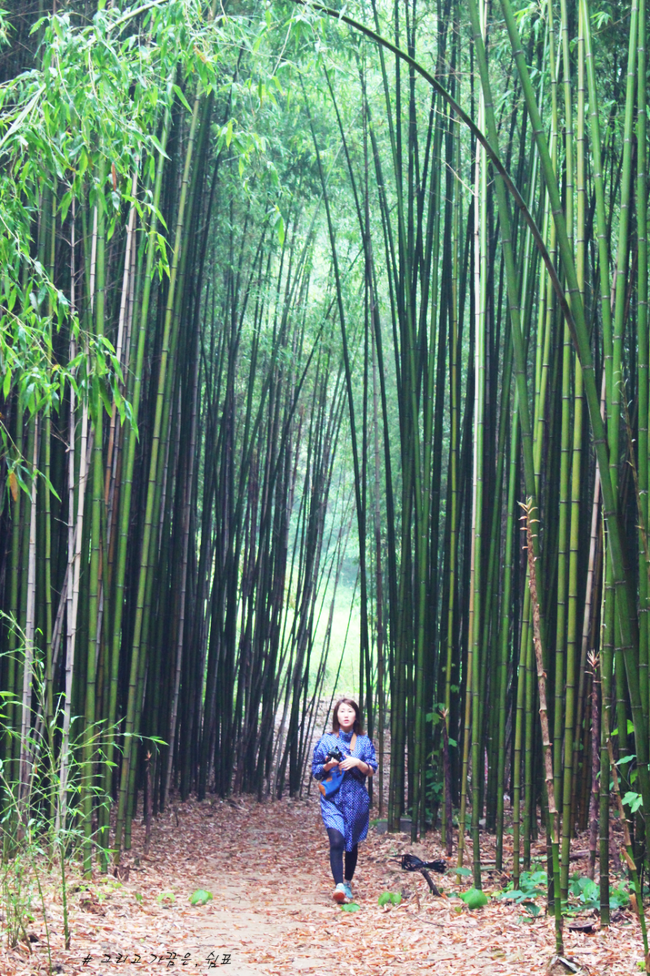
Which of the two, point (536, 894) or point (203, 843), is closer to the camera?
point (536, 894)

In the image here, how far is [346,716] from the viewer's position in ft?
10.5

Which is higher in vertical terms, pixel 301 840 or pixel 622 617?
pixel 622 617

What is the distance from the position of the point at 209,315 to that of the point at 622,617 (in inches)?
142

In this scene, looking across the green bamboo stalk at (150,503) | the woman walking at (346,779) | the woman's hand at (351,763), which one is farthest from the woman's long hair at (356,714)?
the green bamboo stalk at (150,503)

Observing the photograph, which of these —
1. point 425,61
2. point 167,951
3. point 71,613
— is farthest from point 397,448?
point 167,951

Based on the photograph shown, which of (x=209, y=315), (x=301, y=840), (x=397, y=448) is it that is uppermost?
(x=209, y=315)

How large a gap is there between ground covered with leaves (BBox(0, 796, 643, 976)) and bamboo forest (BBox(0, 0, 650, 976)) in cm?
8

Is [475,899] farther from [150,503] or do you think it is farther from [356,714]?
[150,503]

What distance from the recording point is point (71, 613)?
117 inches

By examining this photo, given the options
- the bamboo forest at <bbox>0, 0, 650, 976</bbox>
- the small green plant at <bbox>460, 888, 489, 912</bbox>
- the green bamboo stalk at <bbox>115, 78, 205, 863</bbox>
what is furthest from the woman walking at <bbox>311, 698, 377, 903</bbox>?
the green bamboo stalk at <bbox>115, 78, 205, 863</bbox>

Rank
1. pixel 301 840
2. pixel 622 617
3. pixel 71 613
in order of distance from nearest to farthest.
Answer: pixel 622 617, pixel 71 613, pixel 301 840

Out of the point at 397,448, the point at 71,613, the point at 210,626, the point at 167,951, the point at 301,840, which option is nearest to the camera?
the point at 167,951

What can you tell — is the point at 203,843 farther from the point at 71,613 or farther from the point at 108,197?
the point at 108,197

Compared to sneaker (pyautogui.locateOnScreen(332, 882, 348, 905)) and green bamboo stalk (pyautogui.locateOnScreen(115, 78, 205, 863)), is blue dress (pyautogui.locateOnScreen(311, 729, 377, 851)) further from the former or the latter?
green bamboo stalk (pyautogui.locateOnScreen(115, 78, 205, 863))
